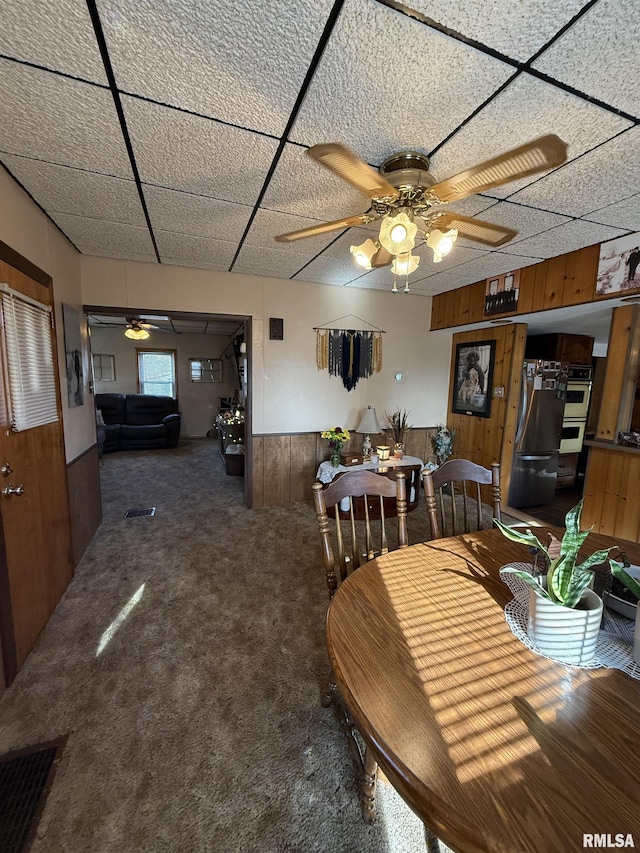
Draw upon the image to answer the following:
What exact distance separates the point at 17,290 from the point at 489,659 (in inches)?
104

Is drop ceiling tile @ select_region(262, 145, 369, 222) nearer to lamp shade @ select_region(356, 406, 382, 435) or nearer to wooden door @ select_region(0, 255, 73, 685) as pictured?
wooden door @ select_region(0, 255, 73, 685)

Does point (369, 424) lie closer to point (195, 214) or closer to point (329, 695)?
point (195, 214)

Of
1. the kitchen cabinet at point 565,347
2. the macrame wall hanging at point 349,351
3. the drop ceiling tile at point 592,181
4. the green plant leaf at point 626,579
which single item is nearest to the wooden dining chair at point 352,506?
the green plant leaf at point 626,579

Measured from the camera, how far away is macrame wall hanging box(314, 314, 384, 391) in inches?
159

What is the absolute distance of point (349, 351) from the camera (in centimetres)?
414

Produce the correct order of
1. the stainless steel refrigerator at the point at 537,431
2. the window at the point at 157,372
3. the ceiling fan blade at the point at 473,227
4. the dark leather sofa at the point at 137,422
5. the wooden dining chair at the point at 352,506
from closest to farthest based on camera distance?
the wooden dining chair at the point at 352,506 → the ceiling fan blade at the point at 473,227 → the stainless steel refrigerator at the point at 537,431 → the dark leather sofa at the point at 137,422 → the window at the point at 157,372

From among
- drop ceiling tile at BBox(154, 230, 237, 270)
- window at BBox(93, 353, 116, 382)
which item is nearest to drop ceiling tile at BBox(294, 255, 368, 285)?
drop ceiling tile at BBox(154, 230, 237, 270)

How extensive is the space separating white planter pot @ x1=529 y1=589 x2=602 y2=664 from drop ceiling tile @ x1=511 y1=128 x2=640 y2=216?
1.88 metres

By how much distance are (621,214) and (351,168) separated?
1959mm

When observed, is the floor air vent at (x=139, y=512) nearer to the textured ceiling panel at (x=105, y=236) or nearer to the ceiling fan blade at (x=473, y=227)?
the textured ceiling panel at (x=105, y=236)

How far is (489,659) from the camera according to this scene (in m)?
0.91

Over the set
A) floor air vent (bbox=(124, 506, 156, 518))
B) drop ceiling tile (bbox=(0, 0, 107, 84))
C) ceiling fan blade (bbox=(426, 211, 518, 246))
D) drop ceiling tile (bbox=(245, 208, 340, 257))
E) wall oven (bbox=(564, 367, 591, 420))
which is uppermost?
drop ceiling tile (bbox=(245, 208, 340, 257))

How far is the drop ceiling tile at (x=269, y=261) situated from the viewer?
291cm

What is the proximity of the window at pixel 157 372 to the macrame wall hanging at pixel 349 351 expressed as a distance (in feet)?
16.4
